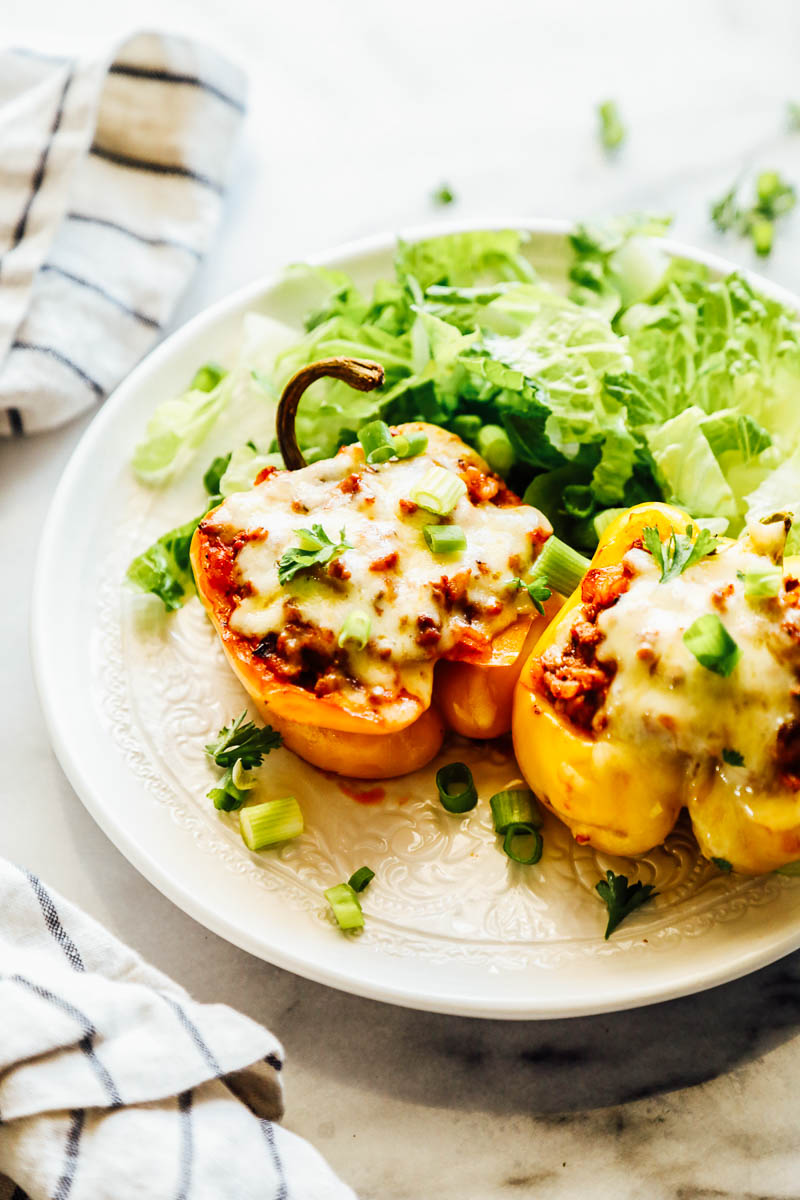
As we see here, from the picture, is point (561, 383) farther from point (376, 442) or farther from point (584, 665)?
point (584, 665)

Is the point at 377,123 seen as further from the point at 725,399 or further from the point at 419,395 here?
the point at 725,399

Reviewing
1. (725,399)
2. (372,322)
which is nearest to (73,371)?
(372,322)

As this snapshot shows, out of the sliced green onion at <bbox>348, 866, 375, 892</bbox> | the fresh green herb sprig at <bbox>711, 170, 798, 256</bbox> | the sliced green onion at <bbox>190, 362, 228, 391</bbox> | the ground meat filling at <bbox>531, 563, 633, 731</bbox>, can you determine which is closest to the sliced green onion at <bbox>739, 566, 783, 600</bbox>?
the ground meat filling at <bbox>531, 563, 633, 731</bbox>

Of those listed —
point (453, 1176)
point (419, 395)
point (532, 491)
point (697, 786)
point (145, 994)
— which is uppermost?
point (419, 395)

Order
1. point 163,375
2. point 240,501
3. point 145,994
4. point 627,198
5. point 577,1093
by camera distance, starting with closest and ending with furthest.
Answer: point 145,994 < point 577,1093 < point 240,501 < point 163,375 < point 627,198

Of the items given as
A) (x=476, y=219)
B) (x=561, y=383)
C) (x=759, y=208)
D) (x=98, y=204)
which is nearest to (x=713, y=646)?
(x=561, y=383)

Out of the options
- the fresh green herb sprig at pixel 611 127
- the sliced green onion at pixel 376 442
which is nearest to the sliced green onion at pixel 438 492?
the sliced green onion at pixel 376 442
